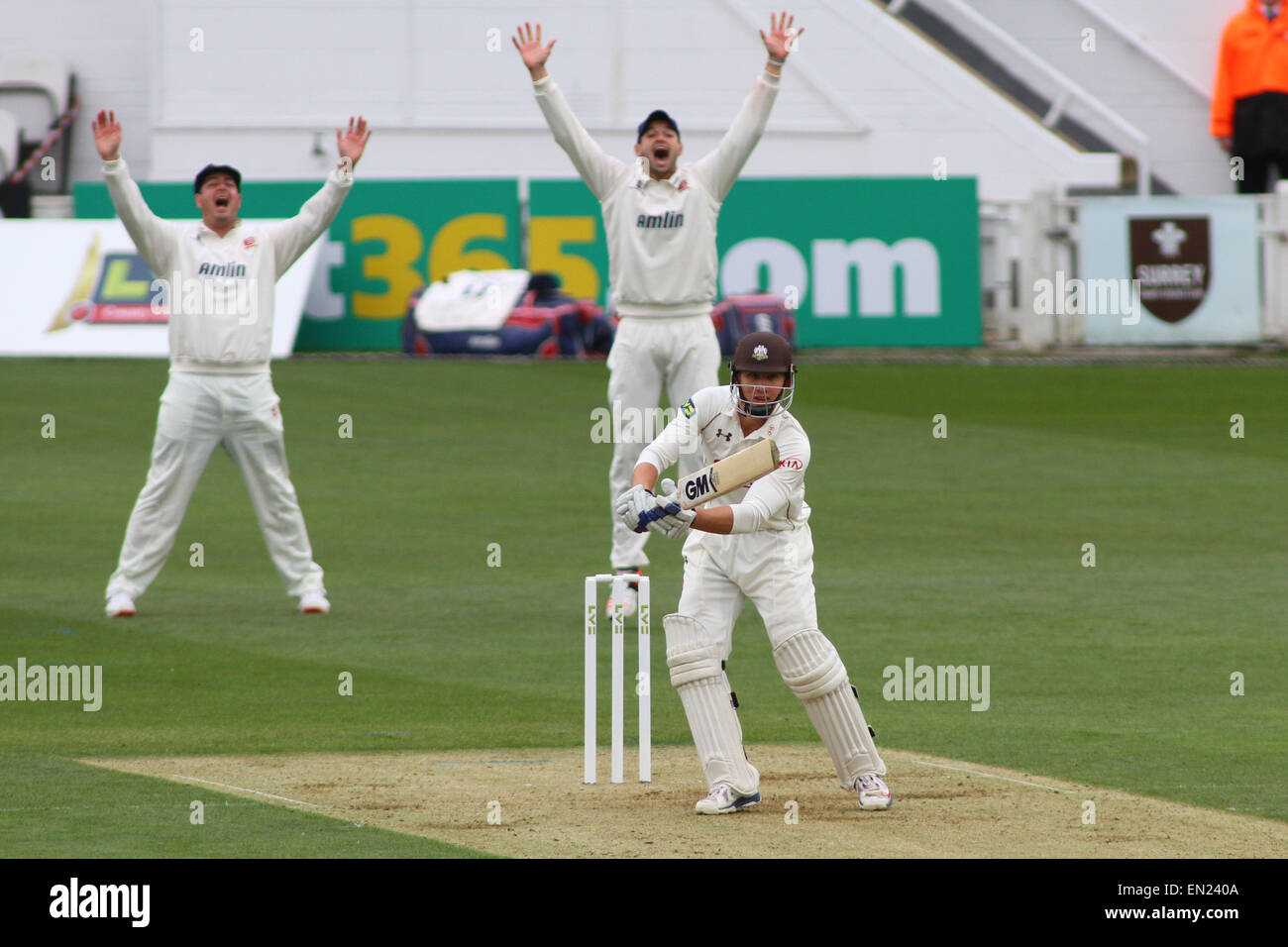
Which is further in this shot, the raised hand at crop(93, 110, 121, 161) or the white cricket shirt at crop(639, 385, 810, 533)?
the raised hand at crop(93, 110, 121, 161)

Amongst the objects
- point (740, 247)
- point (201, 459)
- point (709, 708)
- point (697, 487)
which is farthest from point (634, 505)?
point (740, 247)

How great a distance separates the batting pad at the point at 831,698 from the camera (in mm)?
7777

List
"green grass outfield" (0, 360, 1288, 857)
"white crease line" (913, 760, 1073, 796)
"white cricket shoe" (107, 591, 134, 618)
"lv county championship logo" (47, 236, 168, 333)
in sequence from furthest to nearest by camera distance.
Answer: "lv county championship logo" (47, 236, 168, 333) → "white cricket shoe" (107, 591, 134, 618) → "green grass outfield" (0, 360, 1288, 857) → "white crease line" (913, 760, 1073, 796)

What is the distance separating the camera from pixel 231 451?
38.4ft

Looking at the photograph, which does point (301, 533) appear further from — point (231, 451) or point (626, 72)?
point (626, 72)

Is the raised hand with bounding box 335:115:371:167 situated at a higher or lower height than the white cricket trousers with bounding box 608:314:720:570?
higher

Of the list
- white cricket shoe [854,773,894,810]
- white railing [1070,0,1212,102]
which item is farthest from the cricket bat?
white railing [1070,0,1212,102]

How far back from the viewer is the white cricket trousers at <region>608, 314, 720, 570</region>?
11.6 m

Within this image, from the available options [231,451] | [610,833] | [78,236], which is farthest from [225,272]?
[78,236]

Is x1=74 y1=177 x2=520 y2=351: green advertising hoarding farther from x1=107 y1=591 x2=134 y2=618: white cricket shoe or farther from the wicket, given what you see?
the wicket

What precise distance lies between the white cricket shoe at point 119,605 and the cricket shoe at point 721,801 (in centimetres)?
515

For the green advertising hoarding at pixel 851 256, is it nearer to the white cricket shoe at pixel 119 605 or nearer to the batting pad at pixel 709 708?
the white cricket shoe at pixel 119 605

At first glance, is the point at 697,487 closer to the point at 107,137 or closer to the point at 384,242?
the point at 107,137

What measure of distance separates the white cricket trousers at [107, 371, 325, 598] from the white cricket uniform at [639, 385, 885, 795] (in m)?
4.17
